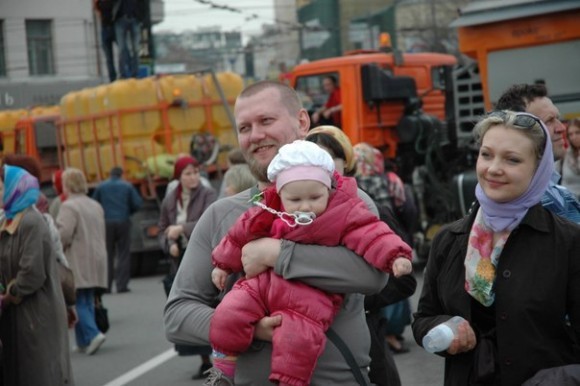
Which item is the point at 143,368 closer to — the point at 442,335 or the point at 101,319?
the point at 101,319

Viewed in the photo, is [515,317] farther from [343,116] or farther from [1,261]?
[343,116]

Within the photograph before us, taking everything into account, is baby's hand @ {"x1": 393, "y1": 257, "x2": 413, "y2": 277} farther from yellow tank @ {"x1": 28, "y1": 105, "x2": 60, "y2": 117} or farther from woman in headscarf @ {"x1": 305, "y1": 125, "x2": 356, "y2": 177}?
yellow tank @ {"x1": 28, "y1": 105, "x2": 60, "y2": 117}

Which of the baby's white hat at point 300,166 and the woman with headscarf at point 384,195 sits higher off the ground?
the baby's white hat at point 300,166

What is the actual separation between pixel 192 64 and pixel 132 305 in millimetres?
57722

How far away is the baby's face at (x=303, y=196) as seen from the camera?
13.3ft

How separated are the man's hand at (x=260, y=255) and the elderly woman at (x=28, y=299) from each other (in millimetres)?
4025

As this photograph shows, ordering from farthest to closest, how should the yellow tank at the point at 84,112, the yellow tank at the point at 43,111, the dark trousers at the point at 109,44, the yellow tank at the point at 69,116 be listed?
the dark trousers at the point at 109,44
the yellow tank at the point at 43,111
the yellow tank at the point at 69,116
the yellow tank at the point at 84,112

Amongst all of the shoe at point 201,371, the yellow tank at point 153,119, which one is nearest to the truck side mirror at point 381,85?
the yellow tank at point 153,119

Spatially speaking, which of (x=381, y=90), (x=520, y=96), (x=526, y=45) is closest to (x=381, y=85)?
(x=381, y=90)

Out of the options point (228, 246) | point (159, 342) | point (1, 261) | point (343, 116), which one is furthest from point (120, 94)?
point (228, 246)

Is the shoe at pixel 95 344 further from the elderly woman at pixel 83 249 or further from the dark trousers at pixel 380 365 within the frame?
the dark trousers at pixel 380 365

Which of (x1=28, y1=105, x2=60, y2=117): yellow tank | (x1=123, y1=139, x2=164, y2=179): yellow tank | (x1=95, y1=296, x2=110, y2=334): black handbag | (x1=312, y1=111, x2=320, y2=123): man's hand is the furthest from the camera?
(x1=28, y1=105, x2=60, y2=117): yellow tank

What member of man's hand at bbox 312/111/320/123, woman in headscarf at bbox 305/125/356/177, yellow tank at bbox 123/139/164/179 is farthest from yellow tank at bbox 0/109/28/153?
woman in headscarf at bbox 305/125/356/177

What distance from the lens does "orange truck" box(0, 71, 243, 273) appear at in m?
A: 20.5
